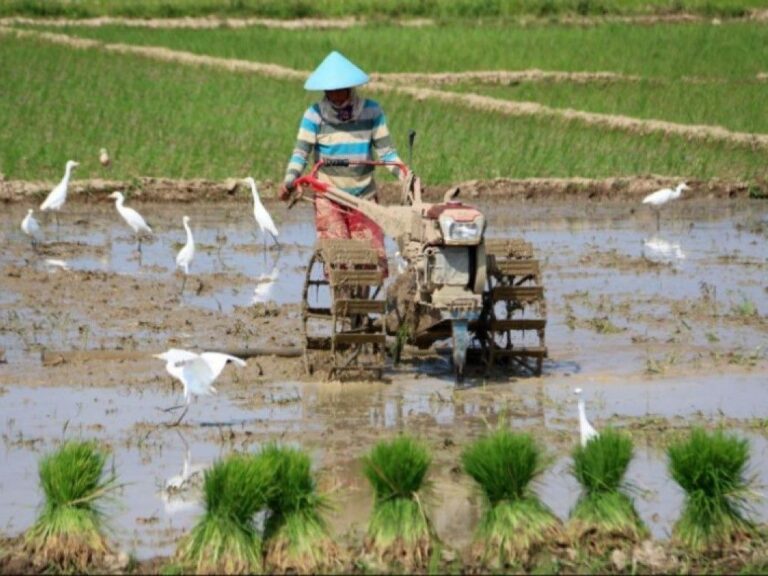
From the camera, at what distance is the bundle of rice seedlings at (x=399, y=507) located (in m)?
5.79

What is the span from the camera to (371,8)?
36.8 metres

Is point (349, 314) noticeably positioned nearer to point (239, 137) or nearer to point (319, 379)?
point (319, 379)

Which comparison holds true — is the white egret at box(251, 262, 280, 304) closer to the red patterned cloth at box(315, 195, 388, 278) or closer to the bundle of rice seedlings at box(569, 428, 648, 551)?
the red patterned cloth at box(315, 195, 388, 278)

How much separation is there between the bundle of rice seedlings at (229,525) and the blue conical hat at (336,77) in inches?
153

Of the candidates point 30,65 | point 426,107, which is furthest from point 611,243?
point 30,65

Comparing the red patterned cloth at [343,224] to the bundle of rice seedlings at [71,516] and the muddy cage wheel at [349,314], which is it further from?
the bundle of rice seedlings at [71,516]

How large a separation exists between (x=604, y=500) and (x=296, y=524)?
1.17 meters

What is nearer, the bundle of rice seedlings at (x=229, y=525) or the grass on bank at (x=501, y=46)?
the bundle of rice seedlings at (x=229, y=525)

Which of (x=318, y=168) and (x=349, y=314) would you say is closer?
(x=349, y=314)

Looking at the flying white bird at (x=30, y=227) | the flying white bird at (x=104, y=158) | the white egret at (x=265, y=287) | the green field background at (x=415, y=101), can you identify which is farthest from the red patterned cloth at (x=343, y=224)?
the flying white bird at (x=104, y=158)

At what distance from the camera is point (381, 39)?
31.0 m

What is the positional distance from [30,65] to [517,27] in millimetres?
11795

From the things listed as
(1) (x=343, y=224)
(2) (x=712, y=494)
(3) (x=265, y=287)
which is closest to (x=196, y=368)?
(1) (x=343, y=224)

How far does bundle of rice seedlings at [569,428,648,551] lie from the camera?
19.4ft
